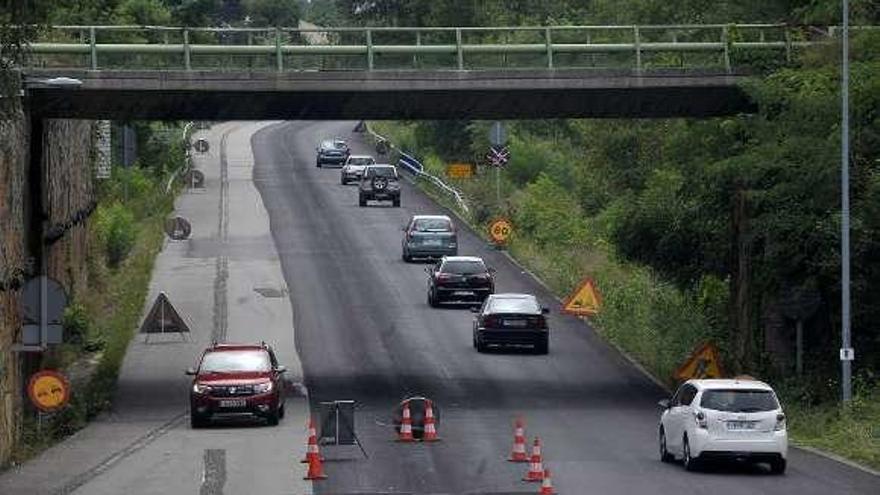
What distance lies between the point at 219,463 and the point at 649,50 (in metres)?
16.3

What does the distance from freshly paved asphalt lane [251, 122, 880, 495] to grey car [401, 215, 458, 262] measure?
953mm

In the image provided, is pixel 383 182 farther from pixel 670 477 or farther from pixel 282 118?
pixel 670 477

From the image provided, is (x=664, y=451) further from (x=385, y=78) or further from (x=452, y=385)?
(x=452, y=385)

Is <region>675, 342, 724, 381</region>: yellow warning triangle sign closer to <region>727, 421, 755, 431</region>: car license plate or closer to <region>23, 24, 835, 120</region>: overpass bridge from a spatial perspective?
<region>23, 24, 835, 120</region>: overpass bridge

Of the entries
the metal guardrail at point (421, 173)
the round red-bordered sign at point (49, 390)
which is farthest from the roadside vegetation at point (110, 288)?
the metal guardrail at point (421, 173)

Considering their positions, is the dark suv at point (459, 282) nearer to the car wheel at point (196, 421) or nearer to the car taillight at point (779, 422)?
the car wheel at point (196, 421)

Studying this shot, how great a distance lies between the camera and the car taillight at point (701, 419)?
30.2 m

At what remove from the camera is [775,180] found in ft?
140

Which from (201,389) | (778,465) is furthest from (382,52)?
(778,465)

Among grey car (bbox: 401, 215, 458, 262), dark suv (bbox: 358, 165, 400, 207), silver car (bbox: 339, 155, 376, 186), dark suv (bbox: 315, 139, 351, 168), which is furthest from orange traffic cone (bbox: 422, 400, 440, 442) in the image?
dark suv (bbox: 315, 139, 351, 168)

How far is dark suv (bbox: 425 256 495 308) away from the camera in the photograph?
59.0 metres

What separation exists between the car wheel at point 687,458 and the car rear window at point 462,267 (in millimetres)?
28053

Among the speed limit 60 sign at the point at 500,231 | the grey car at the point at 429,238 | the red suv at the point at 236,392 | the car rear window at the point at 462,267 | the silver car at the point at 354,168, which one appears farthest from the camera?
the silver car at the point at 354,168

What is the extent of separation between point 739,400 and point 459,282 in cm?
2894
